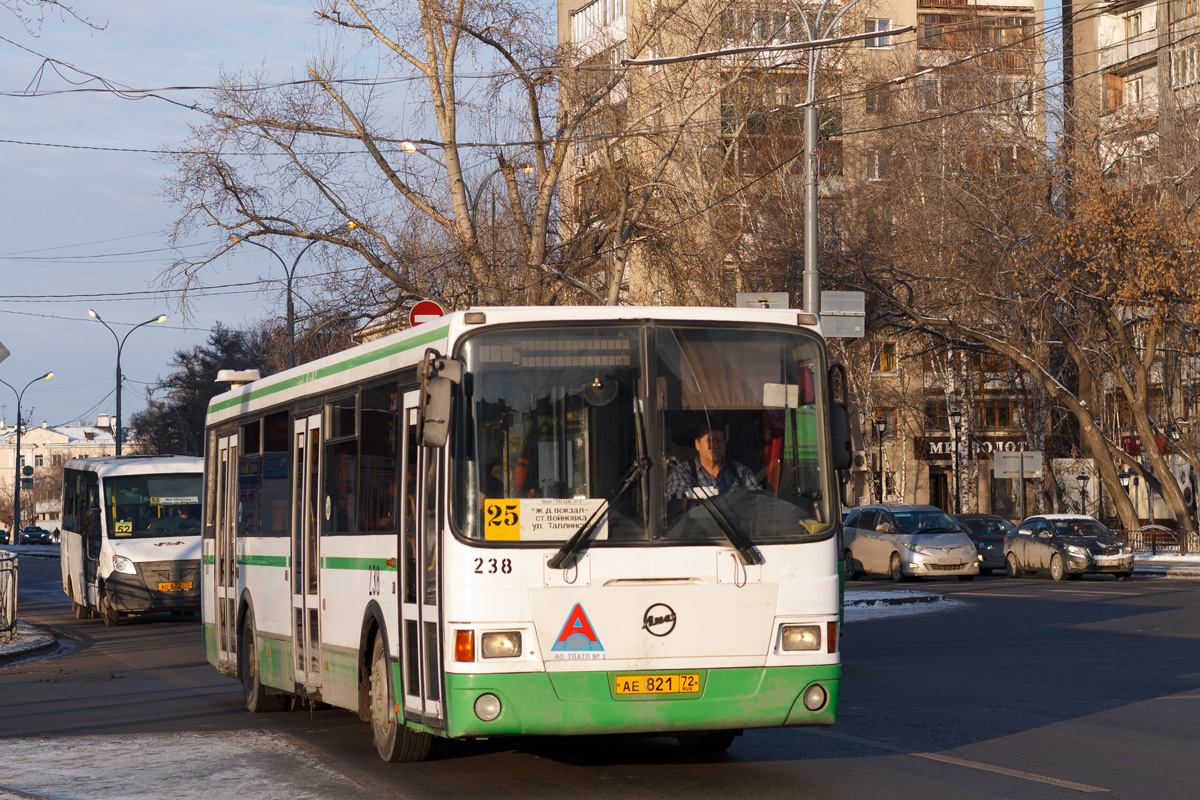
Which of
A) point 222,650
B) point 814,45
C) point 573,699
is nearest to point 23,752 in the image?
point 222,650

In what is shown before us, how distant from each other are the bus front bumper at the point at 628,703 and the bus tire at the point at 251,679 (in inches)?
212

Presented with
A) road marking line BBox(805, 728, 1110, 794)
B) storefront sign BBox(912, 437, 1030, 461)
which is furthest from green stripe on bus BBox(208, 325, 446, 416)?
storefront sign BBox(912, 437, 1030, 461)

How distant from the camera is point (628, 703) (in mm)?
9070

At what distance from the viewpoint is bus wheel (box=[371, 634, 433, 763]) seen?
1028cm

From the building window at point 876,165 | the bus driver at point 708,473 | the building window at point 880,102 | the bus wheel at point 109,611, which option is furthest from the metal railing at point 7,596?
the building window at point 876,165

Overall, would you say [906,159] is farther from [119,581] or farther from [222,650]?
[222,650]

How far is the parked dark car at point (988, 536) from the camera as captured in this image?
137 feet

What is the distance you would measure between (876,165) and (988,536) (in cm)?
1900

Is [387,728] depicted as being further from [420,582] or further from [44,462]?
[44,462]

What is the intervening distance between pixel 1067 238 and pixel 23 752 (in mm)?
31762

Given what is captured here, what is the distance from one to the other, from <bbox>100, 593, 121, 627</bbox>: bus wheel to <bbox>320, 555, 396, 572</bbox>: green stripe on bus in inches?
666

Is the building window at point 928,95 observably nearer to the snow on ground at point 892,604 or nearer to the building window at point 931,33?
the building window at point 931,33

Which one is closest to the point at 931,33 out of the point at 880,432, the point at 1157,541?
the point at 880,432

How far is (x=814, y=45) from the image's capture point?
72.6ft
